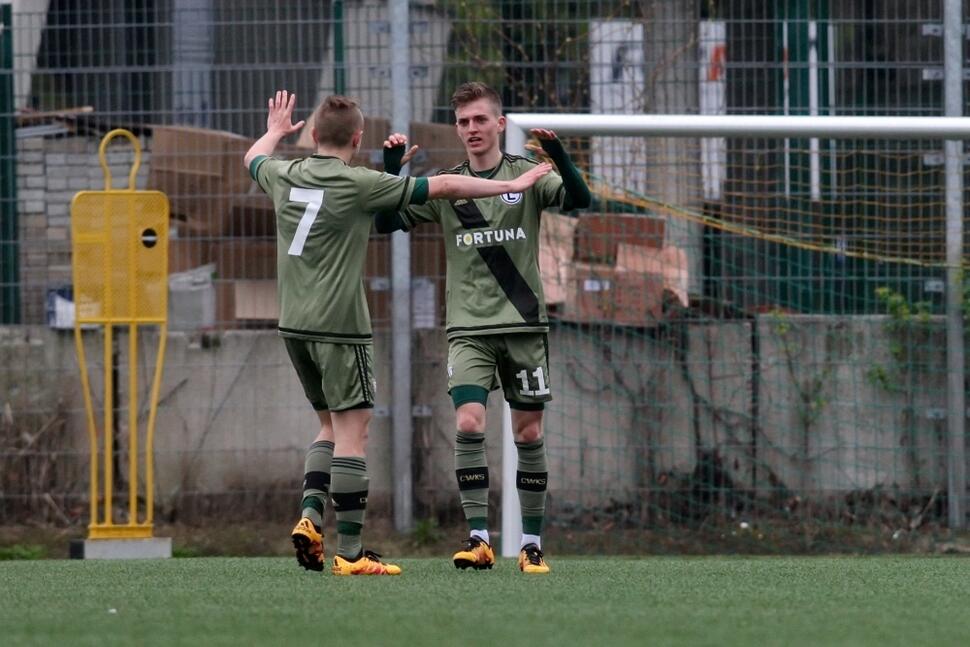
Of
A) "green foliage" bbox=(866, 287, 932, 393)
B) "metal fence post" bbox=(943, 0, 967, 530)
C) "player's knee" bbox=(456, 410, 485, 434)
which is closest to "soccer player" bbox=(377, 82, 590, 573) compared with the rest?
"player's knee" bbox=(456, 410, 485, 434)

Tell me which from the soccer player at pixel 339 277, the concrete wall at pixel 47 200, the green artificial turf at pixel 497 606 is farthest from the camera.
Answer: the concrete wall at pixel 47 200

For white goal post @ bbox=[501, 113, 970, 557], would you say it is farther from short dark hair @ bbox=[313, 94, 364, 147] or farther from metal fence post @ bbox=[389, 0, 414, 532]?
short dark hair @ bbox=[313, 94, 364, 147]

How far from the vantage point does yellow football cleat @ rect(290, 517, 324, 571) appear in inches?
212

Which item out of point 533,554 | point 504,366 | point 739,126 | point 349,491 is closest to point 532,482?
point 533,554

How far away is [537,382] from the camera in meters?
5.93

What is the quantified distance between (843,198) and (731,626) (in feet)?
18.2

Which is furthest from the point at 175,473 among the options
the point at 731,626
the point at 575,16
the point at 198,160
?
the point at 731,626

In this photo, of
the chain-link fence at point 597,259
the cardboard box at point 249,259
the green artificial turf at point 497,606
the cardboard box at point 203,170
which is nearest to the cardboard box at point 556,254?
the chain-link fence at point 597,259

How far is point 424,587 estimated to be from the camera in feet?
16.4

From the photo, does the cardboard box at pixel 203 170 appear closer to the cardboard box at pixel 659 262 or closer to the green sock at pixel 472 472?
the cardboard box at pixel 659 262

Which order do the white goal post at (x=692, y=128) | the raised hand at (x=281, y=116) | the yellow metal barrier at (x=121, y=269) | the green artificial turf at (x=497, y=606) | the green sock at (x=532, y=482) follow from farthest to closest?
the yellow metal barrier at (x=121, y=269) < the white goal post at (x=692, y=128) < the green sock at (x=532, y=482) < the raised hand at (x=281, y=116) < the green artificial turf at (x=497, y=606)

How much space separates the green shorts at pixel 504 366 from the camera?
584 centimetres

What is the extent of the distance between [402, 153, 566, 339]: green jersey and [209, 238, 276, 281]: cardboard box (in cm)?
329

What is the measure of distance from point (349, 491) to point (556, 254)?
3.74 metres
